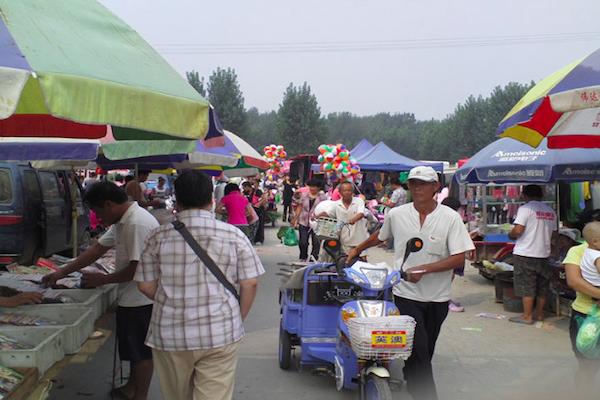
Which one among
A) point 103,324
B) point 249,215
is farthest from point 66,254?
point 103,324

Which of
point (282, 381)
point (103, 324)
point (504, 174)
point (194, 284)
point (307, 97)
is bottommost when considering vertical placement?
point (282, 381)

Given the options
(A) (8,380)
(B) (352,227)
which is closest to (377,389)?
(A) (8,380)

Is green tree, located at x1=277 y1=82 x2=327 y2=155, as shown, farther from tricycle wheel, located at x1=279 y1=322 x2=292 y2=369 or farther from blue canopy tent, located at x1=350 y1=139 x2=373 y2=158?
tricycle wheel, located at x1=279 y1=322 x2=292 y2=369

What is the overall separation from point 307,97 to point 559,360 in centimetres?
6722

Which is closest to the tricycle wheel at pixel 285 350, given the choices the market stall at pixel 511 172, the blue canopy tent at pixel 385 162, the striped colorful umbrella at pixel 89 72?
the striped colorful umbrella at pixel 89 72

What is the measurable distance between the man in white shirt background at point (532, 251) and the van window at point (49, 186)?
7626 millimetres

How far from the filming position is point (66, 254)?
11.5m

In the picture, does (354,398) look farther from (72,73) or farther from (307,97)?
(307,97)

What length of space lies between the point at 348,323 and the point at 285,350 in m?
1.88

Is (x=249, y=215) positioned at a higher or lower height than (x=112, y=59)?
lower

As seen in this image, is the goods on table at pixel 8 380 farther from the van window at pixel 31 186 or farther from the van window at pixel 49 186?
the van window at pixel 49 186

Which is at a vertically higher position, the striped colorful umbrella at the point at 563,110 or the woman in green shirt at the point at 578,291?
the striped colorful umbrella at the point at 563,110

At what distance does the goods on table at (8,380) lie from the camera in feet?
10.5

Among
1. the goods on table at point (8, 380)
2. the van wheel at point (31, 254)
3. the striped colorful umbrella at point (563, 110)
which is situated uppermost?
the striped colorful umbrella at point (563, 110)
